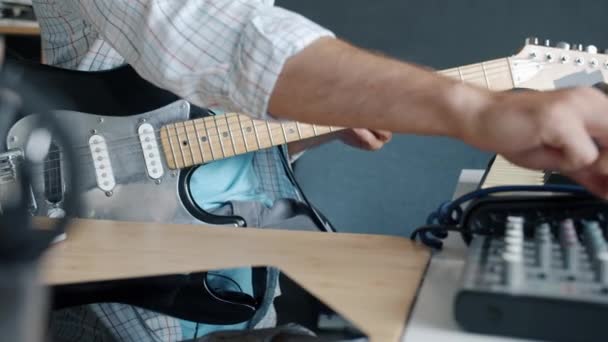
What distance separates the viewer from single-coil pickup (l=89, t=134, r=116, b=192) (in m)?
0.90

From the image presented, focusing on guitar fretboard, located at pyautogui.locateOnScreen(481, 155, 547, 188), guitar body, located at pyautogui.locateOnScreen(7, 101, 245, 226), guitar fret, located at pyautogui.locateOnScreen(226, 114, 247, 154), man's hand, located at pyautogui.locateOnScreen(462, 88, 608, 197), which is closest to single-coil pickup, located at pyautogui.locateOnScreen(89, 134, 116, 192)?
guitar body, located at pyautogui.locateOnScreen(7, 101, 245, 226)

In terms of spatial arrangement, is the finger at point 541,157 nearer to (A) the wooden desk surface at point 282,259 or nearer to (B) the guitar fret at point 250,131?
(A) the wooden desk surface at point 282,259

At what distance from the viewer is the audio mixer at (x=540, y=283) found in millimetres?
386

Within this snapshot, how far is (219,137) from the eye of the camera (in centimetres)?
96

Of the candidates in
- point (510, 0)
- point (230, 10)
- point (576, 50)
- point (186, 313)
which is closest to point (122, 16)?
point (230, 10)

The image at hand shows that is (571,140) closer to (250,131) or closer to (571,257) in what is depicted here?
(571,257)

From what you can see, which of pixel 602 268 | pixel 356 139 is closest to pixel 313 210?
pixel 356 139

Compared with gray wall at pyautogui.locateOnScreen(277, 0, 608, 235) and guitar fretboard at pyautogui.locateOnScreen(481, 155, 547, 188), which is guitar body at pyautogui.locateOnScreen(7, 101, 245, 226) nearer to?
guitar fretboard at pyautogui.locateOnScreen(481, 155, 547, 188)

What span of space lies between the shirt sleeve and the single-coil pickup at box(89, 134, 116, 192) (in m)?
0.34

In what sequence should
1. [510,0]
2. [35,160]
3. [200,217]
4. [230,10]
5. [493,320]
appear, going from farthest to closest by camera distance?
[510,0] < [200,217] < [230,10] < [493,320] < [35,160]

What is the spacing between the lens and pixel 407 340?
0.41 meters

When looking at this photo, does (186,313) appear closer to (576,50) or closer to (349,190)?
(576,50)

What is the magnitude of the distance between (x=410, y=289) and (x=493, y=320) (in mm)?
91

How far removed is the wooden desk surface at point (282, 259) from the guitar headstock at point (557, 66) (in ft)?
1.65
